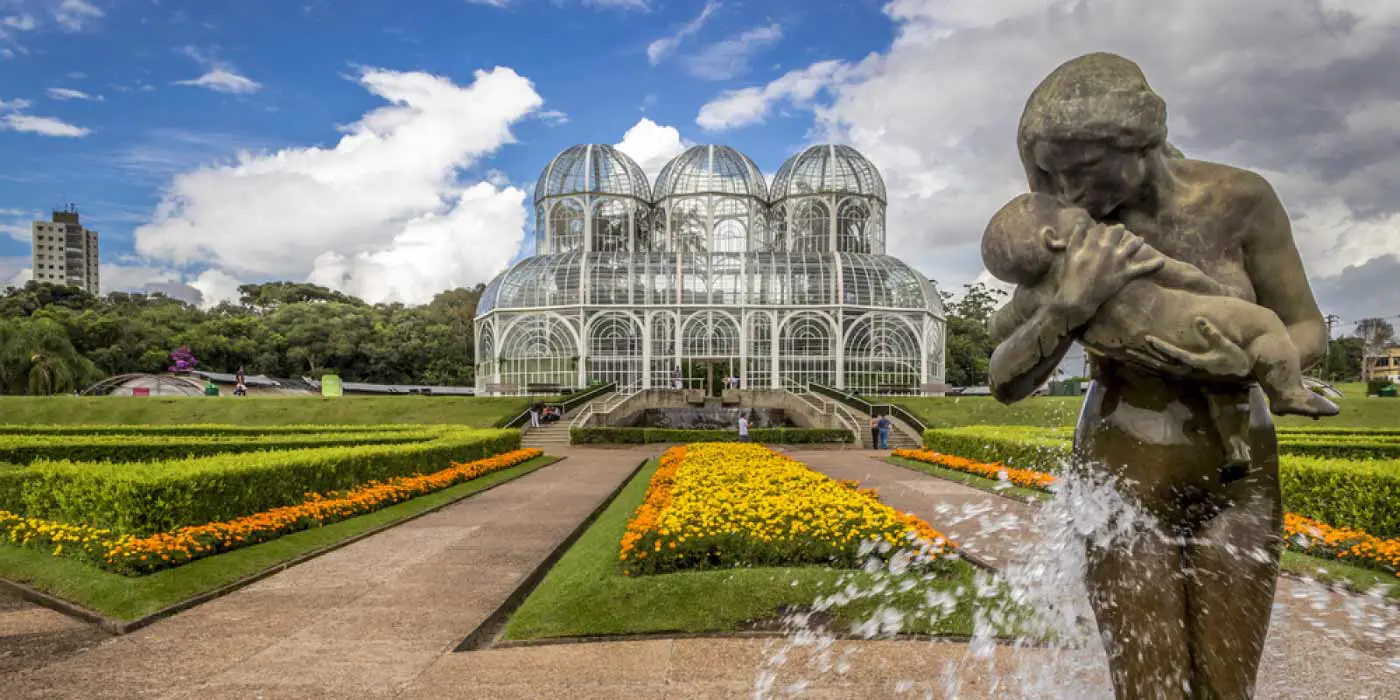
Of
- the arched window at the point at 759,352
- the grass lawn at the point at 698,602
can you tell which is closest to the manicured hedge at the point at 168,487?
the grass lawn at the point at 698,602

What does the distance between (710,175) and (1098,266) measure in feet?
146

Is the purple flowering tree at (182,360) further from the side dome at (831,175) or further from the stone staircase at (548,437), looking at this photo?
the side dome at (831,175)

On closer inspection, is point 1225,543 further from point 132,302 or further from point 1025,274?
point 132,302

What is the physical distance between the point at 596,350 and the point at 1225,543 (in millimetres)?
38246

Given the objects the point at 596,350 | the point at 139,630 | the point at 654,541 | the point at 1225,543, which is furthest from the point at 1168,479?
the point at 596,350

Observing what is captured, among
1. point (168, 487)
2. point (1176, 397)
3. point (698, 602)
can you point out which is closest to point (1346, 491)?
point (698, 602)

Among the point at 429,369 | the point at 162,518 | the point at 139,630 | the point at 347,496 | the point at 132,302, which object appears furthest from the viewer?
the point at 132,302

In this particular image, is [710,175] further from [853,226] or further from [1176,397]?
[1176,397]

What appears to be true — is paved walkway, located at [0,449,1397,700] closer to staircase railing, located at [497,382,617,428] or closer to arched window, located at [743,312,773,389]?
staircase railing, located at [497,382,617,428]

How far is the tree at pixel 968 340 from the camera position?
54.3m

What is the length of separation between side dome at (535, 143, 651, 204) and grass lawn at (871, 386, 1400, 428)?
67.9ft

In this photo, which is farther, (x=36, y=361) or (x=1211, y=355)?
(x=36, y=361)

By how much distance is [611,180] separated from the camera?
45.9 m

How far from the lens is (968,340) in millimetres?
56531
